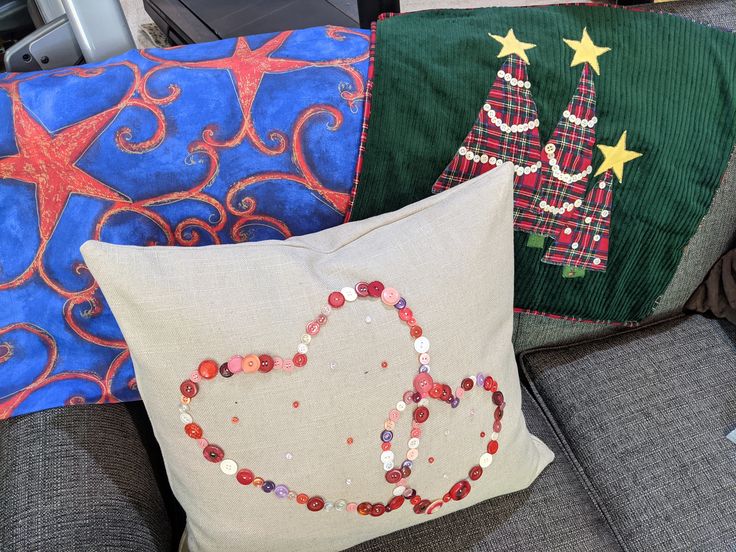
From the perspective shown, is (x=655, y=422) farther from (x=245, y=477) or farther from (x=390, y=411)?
(x=245, y=477)

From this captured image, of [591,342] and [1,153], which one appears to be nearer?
[1,153]

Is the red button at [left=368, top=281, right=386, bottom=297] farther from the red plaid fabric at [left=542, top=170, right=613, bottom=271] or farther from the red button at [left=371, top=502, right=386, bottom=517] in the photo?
the red plaid fabric at [left=542, top=170, right=613, bottom=271]

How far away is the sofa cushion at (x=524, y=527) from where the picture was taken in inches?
35.4

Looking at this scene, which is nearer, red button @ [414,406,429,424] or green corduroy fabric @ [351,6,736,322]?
red button @ [414,406,429,424]

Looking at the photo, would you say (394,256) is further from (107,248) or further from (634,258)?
(634,258)

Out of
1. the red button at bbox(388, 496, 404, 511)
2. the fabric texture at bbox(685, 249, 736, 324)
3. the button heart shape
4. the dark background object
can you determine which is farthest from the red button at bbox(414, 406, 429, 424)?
the dark background object

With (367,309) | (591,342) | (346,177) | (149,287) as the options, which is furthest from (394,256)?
(591,342)

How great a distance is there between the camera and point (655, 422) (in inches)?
41.5

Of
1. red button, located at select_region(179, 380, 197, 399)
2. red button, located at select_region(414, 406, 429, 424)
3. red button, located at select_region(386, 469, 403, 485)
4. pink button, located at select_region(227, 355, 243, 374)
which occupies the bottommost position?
red button, located at select_region(386, 469, 403, 485)

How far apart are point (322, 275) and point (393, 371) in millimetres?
145

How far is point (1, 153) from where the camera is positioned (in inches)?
31.9

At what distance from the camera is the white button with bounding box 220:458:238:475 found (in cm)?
75

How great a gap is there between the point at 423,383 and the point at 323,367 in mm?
127

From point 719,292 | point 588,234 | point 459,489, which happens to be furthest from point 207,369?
point 719,292
